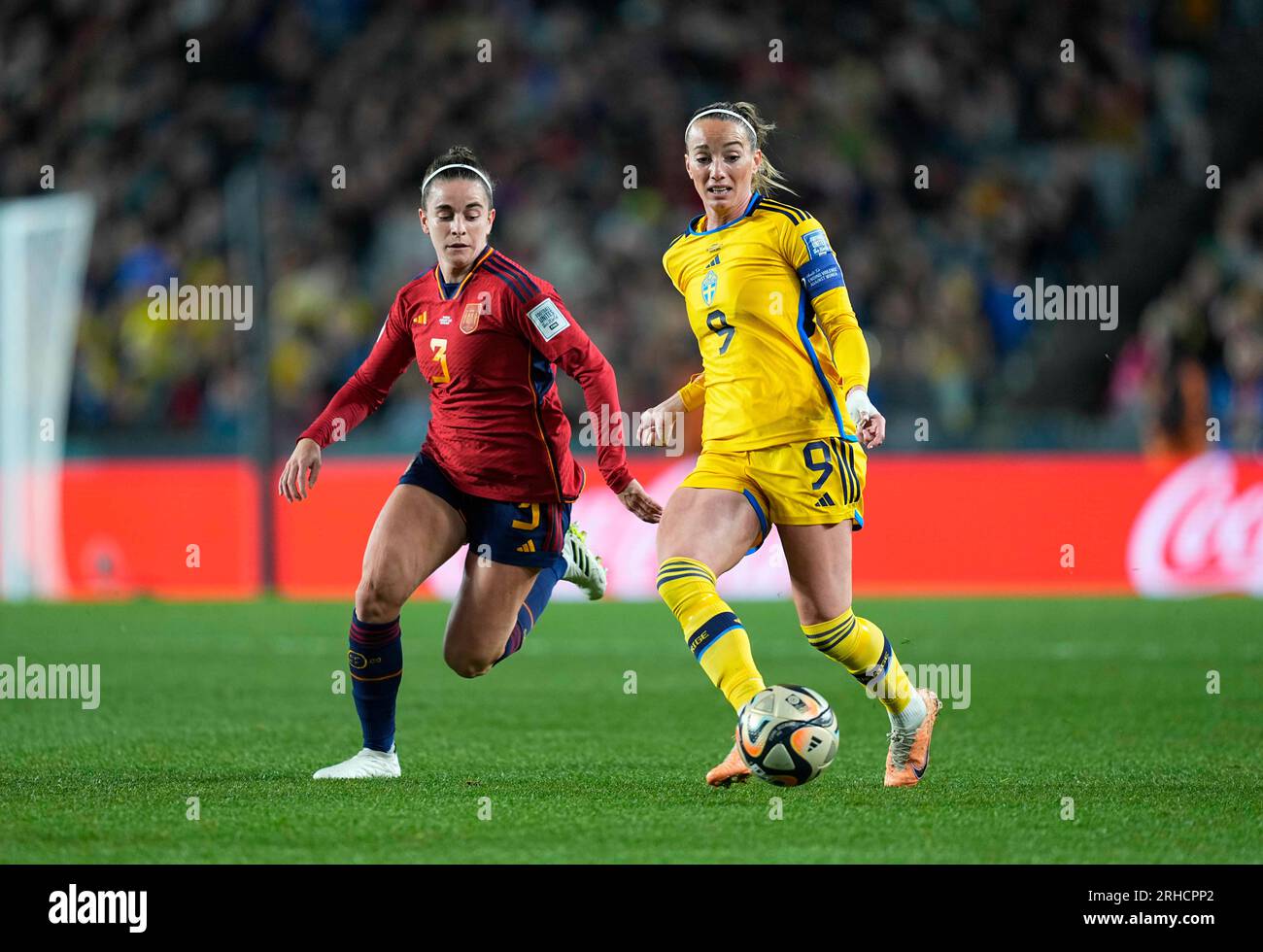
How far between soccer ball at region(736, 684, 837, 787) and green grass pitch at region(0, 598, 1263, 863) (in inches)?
6.1

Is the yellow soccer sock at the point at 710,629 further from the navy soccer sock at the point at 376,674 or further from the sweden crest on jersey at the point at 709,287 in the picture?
the navy soccer sock at the point at 376,674

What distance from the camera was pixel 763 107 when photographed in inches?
734

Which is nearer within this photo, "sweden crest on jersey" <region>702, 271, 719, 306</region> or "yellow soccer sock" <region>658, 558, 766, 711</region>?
"yellow soccer sock" <region>658, 558, 766, 711</region>

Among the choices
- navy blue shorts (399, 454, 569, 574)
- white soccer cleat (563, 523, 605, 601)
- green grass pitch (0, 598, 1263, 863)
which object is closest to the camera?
green grass pitch (0, 598, 1263, 863)

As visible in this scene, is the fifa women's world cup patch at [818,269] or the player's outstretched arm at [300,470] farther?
the player's outstretched arm at [300,470]

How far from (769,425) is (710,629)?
0.70 metres

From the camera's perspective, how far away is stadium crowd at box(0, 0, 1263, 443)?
659 inches

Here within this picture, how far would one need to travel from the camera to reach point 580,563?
281 inches

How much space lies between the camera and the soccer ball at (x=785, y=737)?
5547 mm
